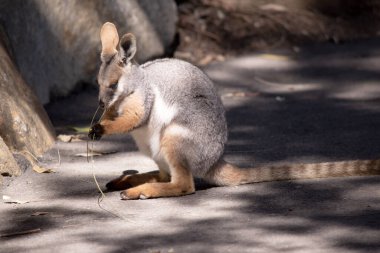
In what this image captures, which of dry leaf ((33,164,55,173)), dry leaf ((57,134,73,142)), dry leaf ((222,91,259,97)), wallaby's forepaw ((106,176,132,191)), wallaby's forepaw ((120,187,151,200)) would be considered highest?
wallaby's forepaw ((120,187,151,200))

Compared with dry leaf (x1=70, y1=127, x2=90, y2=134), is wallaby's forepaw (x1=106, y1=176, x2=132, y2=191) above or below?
above

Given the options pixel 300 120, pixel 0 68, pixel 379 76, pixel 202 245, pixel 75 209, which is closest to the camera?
pixel 202 245

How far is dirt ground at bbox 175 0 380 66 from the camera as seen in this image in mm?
12203

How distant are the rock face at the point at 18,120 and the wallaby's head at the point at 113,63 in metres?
1.03

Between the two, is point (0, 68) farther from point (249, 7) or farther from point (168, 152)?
point (249, 7)

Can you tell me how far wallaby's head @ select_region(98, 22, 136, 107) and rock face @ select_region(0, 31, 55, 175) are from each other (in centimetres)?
103

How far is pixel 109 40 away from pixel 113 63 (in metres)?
0.22

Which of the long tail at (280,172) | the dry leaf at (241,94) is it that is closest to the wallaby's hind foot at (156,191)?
the long tail at (280,172)

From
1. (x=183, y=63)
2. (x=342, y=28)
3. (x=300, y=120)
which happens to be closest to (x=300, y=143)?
(x=300, y=120)

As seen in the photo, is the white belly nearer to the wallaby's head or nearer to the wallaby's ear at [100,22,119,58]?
the wallaby's head

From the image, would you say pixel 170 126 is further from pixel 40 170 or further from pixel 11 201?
pixel 40 170

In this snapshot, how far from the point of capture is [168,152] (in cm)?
621

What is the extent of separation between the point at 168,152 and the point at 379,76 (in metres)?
5.19

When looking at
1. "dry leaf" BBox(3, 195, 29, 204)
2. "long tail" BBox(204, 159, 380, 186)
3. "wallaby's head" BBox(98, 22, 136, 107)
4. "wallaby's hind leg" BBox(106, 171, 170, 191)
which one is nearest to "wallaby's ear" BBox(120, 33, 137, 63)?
"wallaby's head" BBox(98, 22, 136, 107)
